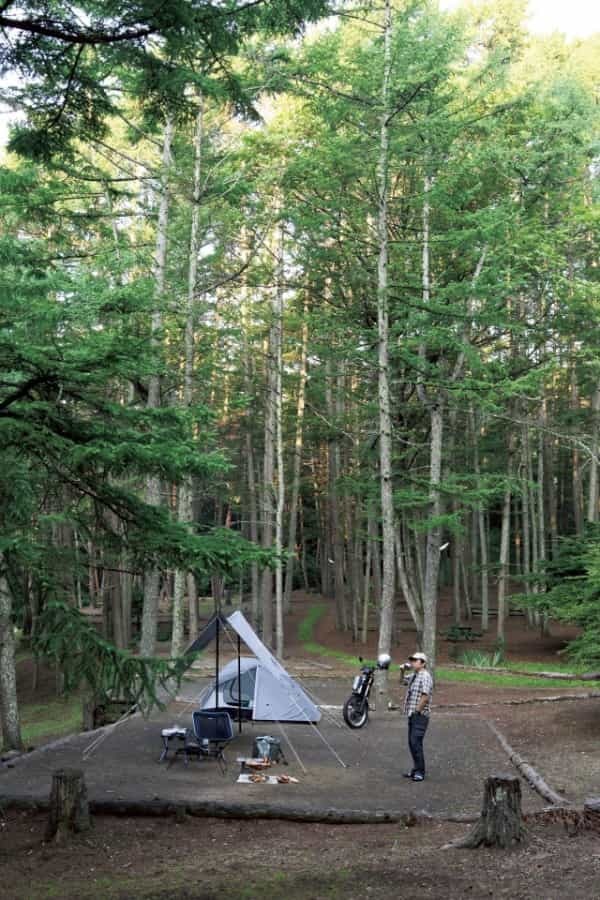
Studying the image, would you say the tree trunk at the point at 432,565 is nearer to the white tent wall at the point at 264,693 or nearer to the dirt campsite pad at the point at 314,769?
the dirt campsite pad at the point at 314,769

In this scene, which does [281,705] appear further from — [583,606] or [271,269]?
[271,269]

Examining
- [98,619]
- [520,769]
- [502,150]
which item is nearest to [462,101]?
[502,150]

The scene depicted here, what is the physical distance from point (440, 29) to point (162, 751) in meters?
14.9

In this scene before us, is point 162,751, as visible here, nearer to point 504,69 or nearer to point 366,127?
point 366,127

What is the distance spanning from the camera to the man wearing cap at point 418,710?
9289 mm

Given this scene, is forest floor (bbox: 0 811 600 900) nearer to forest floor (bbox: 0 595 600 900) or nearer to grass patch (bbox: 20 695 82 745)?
forest floor (bbox: 0 595 600 900)

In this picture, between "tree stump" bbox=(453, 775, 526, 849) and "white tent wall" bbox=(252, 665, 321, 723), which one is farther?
"white tent wall" bbox=(252, 665, 321, 723)

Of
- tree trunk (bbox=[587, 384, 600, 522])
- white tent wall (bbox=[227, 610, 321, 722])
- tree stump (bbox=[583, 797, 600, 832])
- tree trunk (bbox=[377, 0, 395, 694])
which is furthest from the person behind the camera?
tree trunk (bbox=[587, 384, 600, 522])

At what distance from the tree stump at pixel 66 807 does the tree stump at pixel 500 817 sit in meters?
3.55

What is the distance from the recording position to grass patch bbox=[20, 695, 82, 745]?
56.9 ft

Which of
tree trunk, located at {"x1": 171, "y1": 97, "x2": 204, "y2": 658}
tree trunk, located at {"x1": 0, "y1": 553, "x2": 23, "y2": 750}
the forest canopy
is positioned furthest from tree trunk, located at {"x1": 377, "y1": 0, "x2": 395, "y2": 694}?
tree trunk, located at {"x1": 0, "y1": 553, "x2": 23, "y2": 750}

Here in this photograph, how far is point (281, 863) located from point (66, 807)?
223 cm

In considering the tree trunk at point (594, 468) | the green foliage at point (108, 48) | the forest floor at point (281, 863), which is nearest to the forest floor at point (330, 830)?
the forest floor at point (281, 863)

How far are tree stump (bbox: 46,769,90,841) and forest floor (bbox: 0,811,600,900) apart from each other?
4.8 inches
